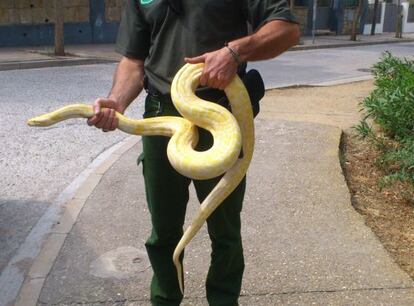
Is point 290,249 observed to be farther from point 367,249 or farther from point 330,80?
point 330,80

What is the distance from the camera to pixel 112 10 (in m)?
20.8

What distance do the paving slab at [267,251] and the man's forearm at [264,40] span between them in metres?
1.58

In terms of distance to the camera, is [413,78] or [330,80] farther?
[330,80]

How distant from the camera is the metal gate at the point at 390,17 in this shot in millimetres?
37750

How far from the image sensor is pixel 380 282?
3.55 meters

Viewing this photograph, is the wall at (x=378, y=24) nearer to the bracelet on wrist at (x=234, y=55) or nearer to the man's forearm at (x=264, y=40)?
the man's forearm at (x=264, y=40)

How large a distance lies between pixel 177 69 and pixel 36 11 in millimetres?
Result: 17698

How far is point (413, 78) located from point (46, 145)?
4.09 metres

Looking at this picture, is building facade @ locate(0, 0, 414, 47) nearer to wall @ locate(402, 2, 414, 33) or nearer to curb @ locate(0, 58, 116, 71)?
curb @ locate(0, 58, 116, 71)

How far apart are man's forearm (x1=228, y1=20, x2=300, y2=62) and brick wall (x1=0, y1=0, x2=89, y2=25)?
56.9 ft

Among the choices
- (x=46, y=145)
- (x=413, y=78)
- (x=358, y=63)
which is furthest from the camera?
(x=358, y=63)

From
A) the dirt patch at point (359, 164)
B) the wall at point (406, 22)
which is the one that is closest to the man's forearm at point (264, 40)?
the dirt patch at point (359, 164)

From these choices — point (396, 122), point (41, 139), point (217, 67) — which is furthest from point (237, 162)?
point (41, 139)

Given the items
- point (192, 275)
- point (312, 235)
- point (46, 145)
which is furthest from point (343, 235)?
point (46, 145)
